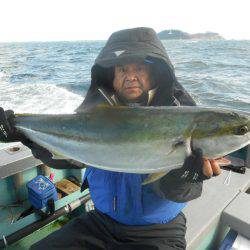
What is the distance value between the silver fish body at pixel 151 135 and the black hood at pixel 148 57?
38.3 inches

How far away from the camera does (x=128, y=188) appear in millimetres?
2795

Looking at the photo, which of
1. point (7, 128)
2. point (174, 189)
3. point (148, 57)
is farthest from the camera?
point (148, 57)

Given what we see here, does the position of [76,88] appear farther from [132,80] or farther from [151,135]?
[151,135]

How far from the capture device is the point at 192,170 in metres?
2.18

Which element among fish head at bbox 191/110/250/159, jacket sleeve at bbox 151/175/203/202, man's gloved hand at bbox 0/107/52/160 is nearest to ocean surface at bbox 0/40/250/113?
man's gloved hand at bbox 0/107/52/160

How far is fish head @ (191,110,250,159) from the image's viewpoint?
2.09m

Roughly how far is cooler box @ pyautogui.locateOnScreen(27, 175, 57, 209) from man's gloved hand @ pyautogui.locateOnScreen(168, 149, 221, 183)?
2.02m

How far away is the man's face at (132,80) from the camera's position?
3209 millimetres

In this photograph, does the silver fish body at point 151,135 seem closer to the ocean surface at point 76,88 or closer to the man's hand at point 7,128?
the man's hand at point 7,128

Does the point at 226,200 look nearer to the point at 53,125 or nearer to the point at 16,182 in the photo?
the point at 53,125

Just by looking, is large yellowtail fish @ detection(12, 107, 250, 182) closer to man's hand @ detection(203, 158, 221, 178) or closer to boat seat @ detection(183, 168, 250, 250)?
man's hand @ detection(203, 158, 221, 178)

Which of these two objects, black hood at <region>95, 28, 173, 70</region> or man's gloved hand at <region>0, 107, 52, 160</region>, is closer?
man's gloved hand at <region>0, 107, 52, 160</region>

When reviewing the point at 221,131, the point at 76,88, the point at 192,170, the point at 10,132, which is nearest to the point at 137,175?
the point at 192,170

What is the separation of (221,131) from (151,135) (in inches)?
18.3
